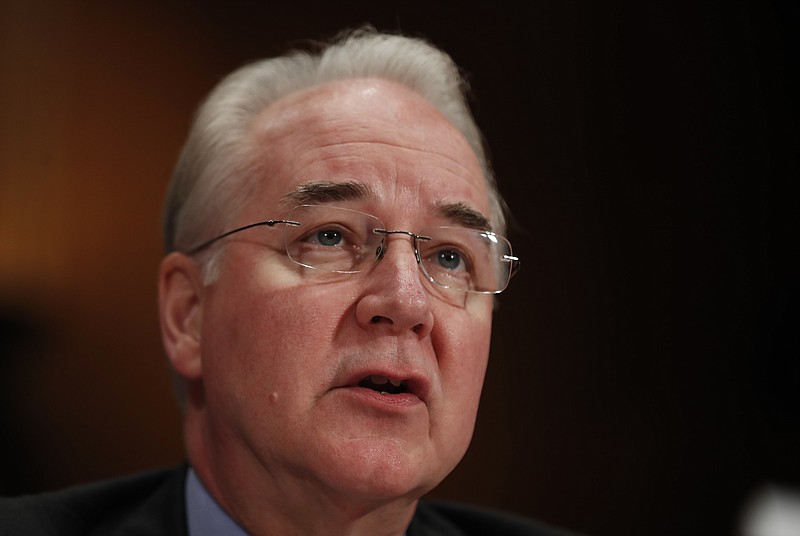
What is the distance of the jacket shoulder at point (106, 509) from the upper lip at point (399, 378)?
0.52m

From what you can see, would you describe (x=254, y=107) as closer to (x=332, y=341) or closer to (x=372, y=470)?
(x=332, y=341)

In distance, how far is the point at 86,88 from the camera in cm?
241

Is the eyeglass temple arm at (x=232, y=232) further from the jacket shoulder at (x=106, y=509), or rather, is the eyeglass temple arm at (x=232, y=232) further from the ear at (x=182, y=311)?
the jacket shoulder at (x=106, y=509)

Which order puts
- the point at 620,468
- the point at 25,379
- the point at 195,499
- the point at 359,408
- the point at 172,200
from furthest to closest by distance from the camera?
the point at 620,468, the point at 25,379, the point at 172,200, the point at 195,499, the point at 359,408

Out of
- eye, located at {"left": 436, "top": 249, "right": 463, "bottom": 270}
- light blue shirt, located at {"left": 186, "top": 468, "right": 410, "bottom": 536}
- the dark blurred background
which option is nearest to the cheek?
eye, located at {"left": 436, "top": 249, "right": 463, "bottom": 270}

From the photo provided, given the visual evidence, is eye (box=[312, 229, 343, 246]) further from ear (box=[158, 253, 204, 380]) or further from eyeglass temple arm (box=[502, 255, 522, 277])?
eyeglass temple arm (box=[502, 255, 522, 277])

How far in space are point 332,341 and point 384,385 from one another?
0.13m

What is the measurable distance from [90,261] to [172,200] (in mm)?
599

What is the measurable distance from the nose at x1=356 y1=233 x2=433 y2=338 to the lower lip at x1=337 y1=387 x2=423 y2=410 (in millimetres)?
111

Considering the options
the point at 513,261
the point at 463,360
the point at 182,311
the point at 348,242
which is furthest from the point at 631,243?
the point at 182,311

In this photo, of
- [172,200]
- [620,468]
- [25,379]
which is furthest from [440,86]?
[620,468]

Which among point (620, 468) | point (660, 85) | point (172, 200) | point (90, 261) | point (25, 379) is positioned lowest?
point (620, 468)

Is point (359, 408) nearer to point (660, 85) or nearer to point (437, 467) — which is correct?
point (437, 467)

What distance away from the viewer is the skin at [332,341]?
1444mm
